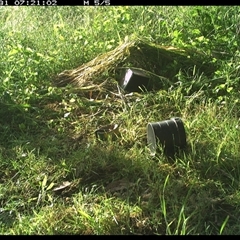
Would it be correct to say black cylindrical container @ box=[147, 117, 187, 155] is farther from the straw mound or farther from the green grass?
the straw mound

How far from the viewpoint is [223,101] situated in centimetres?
354

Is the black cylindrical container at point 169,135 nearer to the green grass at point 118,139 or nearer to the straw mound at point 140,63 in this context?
the green grass at point 118,139

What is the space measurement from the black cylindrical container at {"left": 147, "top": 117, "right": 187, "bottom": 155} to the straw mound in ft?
2.92

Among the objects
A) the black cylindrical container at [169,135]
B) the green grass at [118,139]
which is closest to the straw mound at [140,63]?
the green grass at [118,139]

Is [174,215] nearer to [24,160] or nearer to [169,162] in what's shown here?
[169,162]

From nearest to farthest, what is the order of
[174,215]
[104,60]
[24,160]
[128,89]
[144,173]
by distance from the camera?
[174,215] < [144,173] < [24,160] < [128,89] < [104,60]

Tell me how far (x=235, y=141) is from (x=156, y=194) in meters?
0.66

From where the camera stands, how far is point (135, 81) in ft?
12.3

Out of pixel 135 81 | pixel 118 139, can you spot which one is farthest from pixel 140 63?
pixel 118 139

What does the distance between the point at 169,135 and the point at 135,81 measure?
861mm

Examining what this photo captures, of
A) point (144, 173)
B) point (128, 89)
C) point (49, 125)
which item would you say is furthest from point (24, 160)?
point (128, 89)

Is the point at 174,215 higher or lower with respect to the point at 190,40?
lower

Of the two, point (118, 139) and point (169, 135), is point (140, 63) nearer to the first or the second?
point (118, 139)

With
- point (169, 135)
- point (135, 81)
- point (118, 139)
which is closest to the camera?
point (169, 135)
